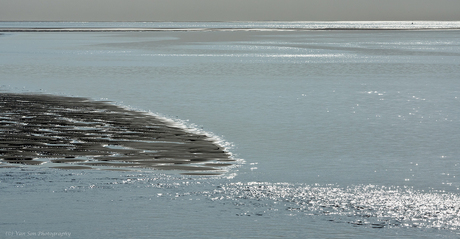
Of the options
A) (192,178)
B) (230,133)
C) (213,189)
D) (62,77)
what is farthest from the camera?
(62,77)

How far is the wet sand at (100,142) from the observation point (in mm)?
10852

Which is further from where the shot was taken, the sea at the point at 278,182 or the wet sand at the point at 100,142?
the wet sand at the point at 100,142

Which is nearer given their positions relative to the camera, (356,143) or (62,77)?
(356,143)

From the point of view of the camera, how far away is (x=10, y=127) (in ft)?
47.1

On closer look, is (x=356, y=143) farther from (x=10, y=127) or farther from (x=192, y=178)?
(x=10, y=127)

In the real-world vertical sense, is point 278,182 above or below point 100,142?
below

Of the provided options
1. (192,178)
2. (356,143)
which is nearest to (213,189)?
(192,178)

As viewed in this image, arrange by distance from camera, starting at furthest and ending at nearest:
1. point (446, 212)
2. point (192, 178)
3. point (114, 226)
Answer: point (192, 178) → point (446, 212) → point (114, 226)

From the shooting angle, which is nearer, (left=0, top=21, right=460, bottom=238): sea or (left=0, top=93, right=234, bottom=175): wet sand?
(left=0, top=21, right=460, bottom=238): sea

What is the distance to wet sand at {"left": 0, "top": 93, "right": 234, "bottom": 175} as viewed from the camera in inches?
427

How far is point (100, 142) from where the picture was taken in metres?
12.7

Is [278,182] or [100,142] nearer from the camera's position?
[278,182]

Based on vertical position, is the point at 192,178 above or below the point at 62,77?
below

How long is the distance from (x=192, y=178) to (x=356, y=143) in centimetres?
456
